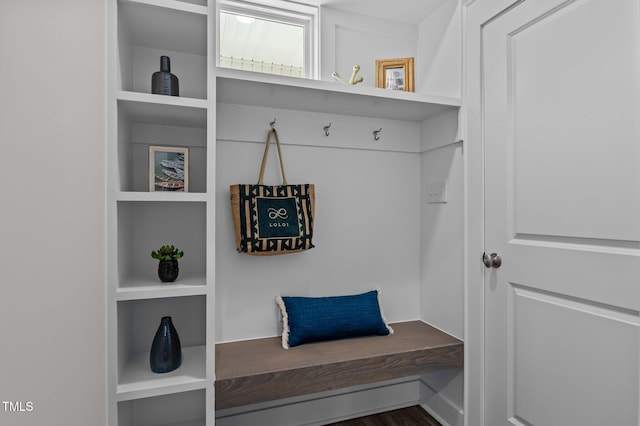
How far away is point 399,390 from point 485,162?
4.56 ft

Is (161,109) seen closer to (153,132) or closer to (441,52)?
(153,132)

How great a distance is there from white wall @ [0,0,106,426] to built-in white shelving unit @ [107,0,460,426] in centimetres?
14

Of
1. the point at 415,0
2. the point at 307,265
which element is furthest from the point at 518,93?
the point at 307,265

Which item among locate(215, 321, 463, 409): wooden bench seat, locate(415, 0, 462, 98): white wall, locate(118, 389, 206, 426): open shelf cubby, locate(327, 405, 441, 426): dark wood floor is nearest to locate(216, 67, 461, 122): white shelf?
locate(415, 0, 462, 98): white wall

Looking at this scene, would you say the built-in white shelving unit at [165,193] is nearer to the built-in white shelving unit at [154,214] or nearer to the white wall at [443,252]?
the built-in white shelving unit at [154,214]

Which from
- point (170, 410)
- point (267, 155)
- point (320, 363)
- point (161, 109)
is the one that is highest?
point (161, 109)

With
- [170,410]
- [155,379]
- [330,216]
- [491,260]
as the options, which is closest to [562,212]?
[491,260]

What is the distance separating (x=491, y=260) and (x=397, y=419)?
1.06m

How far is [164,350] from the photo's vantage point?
1446 millimetres

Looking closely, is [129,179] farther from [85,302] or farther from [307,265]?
[307,265]

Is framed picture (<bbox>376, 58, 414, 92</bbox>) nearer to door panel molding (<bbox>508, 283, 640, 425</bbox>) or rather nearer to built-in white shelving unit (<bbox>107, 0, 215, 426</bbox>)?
built-in white shelving unit (<bbox>107, 0, 215, 426</bbox>)

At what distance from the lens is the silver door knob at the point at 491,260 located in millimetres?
1630

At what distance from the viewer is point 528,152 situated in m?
1.48

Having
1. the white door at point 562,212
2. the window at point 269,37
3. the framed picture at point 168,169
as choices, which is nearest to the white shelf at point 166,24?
the window at point 269,37
